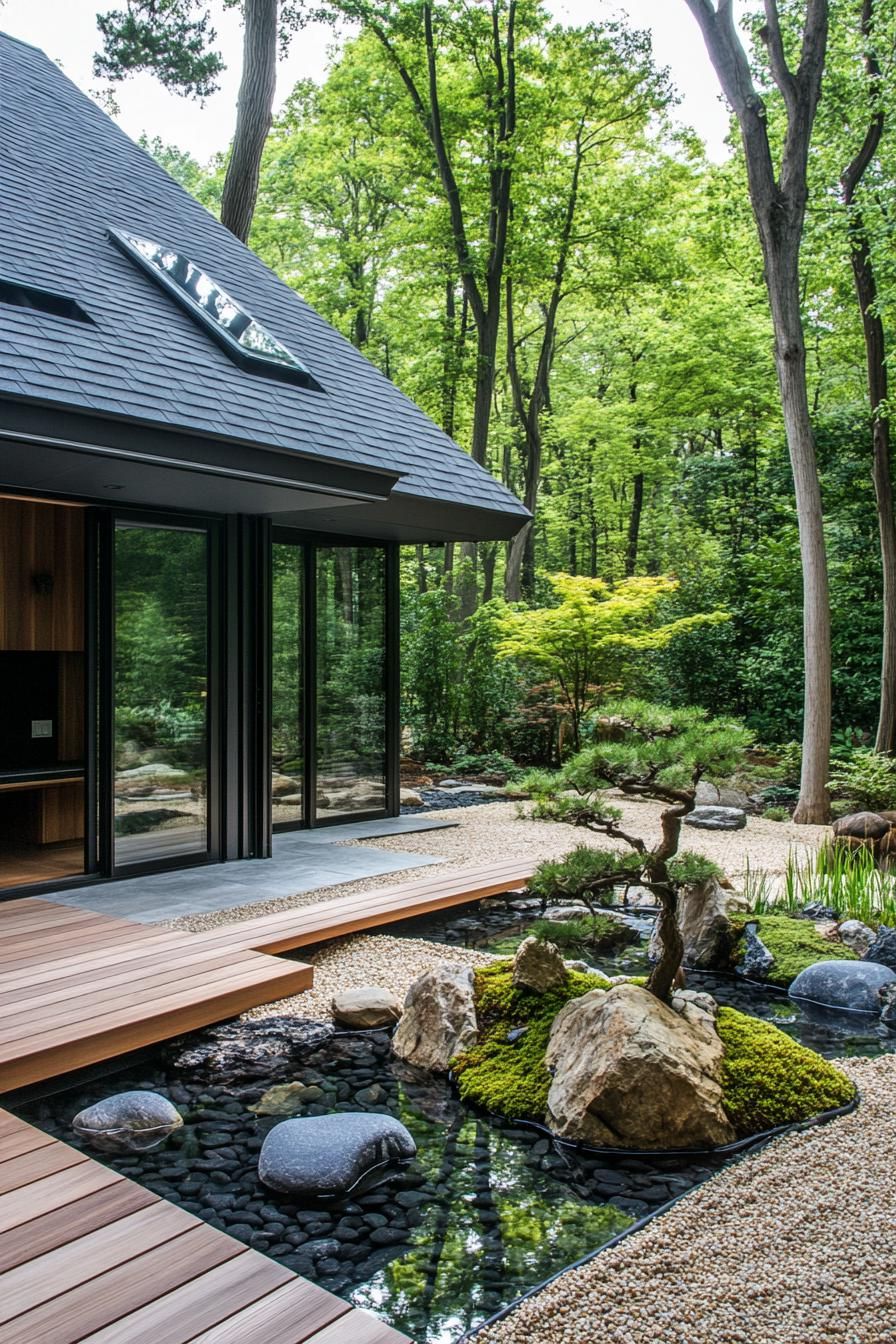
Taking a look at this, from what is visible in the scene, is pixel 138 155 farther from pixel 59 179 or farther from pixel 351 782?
pixel 351 782

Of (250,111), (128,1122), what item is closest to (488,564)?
(250,111)

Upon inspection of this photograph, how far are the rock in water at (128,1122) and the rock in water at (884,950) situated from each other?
338 centimetres

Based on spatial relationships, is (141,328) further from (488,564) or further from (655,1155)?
(488,564)

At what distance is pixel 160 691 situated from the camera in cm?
580

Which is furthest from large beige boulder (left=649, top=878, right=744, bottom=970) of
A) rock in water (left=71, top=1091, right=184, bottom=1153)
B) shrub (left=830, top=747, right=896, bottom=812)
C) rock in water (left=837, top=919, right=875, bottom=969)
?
shrub (left=830, top=747, right=896, bottom=812)

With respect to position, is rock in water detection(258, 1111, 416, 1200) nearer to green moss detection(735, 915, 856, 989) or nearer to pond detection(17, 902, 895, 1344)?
pond detection(17, 902, 895, 1344)

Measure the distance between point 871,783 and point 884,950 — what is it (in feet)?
14.9

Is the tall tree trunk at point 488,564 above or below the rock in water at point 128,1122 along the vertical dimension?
above

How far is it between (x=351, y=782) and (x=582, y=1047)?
187 inches

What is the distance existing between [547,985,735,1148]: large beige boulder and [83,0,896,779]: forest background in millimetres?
8338

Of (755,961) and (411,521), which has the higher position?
(411,521)

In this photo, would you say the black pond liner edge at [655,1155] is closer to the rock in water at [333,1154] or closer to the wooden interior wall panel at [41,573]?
the rock in water at [333,1154]

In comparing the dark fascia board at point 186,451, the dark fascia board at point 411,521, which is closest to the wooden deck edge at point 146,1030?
the dark fascia board at point 186,451

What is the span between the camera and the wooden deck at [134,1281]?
193cm
